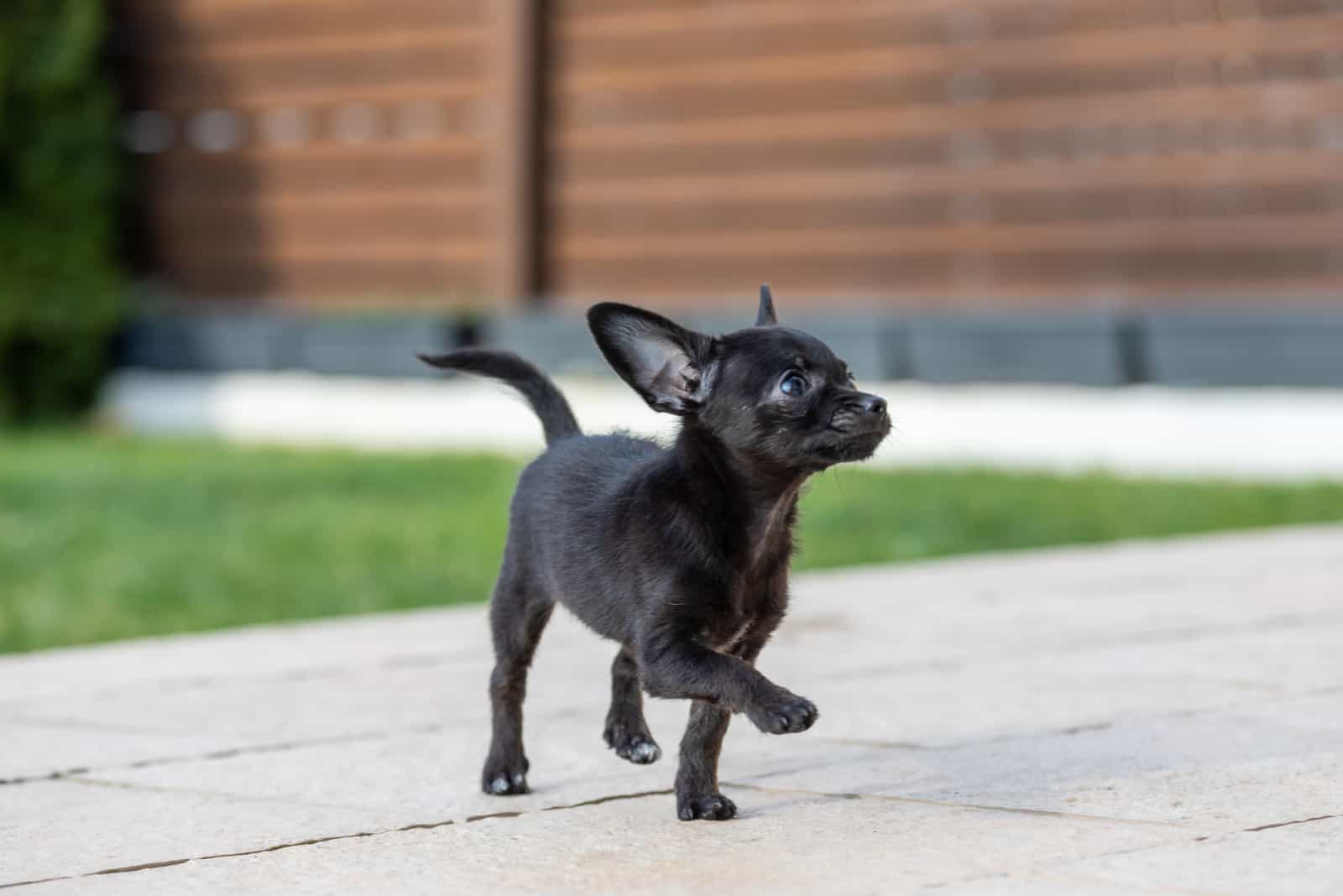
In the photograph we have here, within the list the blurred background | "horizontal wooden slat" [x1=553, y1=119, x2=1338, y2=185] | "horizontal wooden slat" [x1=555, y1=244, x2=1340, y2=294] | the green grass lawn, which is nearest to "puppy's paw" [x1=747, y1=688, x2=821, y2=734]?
the green grass lawn

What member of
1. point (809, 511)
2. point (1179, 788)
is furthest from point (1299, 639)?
point (809, 511)

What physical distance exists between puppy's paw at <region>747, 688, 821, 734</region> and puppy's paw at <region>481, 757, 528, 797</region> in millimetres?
666

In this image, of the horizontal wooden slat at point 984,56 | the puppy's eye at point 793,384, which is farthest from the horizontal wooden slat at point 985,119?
the puppy's eye at point 793,384

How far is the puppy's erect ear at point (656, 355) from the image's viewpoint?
3100mm

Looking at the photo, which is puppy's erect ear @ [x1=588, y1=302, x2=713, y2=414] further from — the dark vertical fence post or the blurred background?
the dark vertical fence post

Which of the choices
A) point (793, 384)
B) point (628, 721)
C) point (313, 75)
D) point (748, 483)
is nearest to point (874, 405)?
point (793, 384)

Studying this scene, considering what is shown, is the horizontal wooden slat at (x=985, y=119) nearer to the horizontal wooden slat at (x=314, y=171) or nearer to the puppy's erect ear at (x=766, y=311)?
the horizontal wooden slat at (x=314, y=171)

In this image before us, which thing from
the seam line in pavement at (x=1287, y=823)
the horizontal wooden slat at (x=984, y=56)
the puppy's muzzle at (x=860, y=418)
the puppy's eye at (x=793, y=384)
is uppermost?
the horizontal wooden slat at (x=984, y=56)

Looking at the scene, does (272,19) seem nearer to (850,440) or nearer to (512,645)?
(512,645)

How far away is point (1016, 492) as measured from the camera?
8406 mm

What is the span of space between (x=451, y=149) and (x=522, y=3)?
1173mm

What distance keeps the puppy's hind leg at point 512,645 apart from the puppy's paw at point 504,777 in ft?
0.10

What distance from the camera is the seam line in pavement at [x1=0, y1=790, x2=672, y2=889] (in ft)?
9.31

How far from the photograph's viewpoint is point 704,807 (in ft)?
10.3
